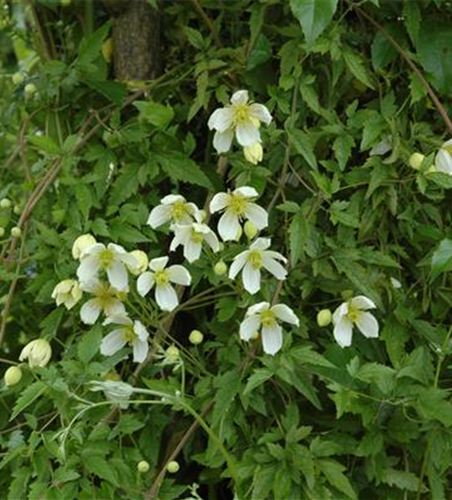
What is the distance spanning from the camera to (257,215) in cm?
128

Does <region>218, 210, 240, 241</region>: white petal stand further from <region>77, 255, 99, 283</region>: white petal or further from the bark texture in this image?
the bark texture

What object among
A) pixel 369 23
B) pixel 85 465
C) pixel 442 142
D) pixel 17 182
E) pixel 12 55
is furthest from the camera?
pixel 12 55

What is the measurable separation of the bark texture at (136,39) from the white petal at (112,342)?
552 millimetres

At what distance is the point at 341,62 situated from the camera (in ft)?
4.55

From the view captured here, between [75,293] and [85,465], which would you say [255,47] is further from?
[85,465]

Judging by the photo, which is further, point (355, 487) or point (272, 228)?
point (272, 228)

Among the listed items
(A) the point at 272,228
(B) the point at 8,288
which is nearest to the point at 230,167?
(A) the point at 272,228

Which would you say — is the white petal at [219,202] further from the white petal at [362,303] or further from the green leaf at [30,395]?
the green leaf at [30,395]

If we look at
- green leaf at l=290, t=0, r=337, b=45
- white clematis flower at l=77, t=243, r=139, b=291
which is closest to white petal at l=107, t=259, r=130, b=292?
white clematis flower at l=77, t=243, r=139, b=291

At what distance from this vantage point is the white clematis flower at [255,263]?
1230mm

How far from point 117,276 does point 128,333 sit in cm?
11

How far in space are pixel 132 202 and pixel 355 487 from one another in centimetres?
54

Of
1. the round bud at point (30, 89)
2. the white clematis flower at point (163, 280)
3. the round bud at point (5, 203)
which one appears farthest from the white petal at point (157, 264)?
the round bud at point (30, 89)

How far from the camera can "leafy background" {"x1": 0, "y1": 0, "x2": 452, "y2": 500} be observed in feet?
4.03
